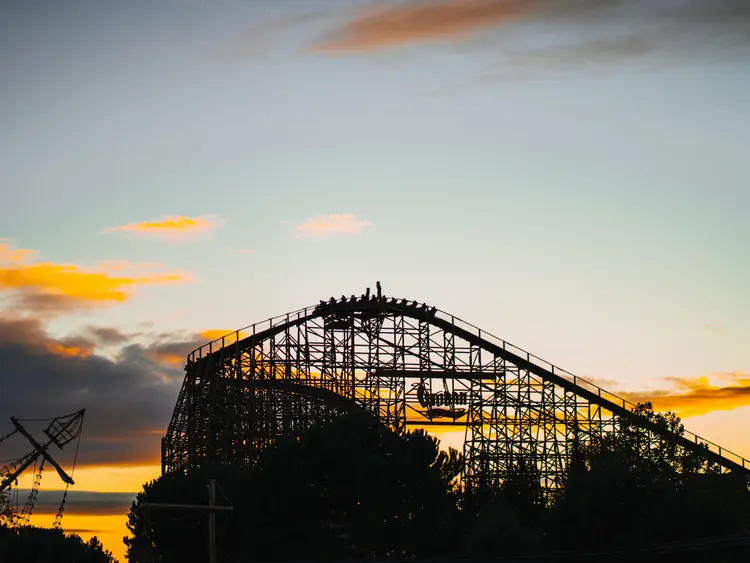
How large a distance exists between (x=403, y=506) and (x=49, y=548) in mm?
17757

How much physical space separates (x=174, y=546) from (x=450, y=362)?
16322mm

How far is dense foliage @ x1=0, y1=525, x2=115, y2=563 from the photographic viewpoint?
5519 cm

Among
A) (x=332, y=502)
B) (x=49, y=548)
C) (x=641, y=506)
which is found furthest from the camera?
(x=49, y=548)

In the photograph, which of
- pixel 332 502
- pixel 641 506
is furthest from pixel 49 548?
pixel 641 506

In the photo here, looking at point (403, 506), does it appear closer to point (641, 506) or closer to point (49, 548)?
point (641, 506)

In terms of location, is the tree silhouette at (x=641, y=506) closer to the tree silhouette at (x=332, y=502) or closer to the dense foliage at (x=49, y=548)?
the tree silhouette at (x=332, y=502)

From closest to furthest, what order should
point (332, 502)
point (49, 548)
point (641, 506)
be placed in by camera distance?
point (641, 506), point (332, 502), point (49, 548)

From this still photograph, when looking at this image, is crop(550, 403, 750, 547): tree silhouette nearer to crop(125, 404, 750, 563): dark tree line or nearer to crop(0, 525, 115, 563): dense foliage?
crop(125, 404, 750, 563): dark tree line

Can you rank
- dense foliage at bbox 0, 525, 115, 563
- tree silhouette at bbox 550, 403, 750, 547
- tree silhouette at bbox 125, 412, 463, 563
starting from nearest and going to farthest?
tree silhouette at bbox 550, 403, 750, 547, tree silhouette at bbox 125, 412, 463, 563, dense foliage at bbox 0, 525, 115, 563

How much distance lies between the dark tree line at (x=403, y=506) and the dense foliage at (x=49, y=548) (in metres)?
2.75

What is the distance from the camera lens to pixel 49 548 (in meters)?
55.5

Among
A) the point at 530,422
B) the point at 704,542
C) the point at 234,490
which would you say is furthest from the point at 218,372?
the point at 704,542

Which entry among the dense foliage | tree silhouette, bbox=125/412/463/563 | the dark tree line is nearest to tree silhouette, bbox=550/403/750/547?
the dark tree line

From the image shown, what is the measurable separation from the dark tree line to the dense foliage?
2.75 metres
